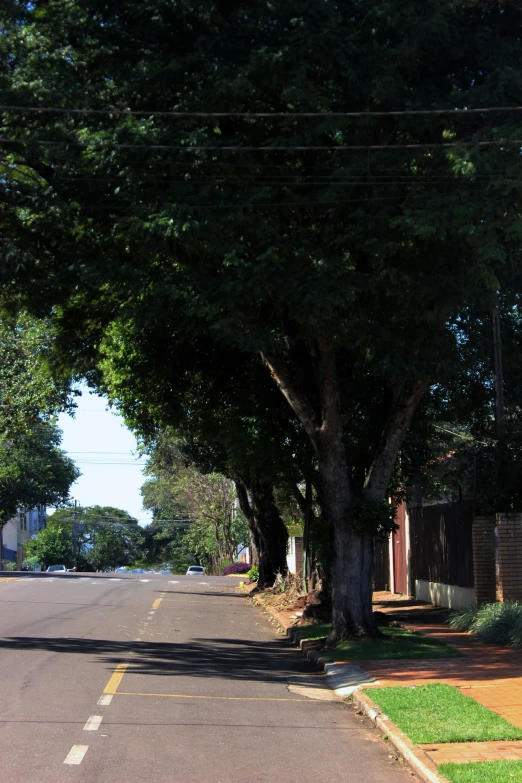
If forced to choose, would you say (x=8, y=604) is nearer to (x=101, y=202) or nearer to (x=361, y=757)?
(x=101, y=202)

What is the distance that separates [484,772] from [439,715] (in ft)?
6.85

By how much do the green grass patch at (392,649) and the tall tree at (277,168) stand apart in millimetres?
586

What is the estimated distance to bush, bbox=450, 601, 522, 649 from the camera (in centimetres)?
1355

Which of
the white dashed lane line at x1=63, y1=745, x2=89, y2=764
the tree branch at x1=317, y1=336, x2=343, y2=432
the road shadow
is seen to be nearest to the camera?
the white dashed lane line at x1=63, y1=745, x2=89, y2=764

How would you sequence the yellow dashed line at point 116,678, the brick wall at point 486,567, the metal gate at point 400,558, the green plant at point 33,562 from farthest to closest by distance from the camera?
the green plant at point 33,562, the metal gate at point 400,558, the brick wall at point 486,567, the yellow dashed line at point 116,678

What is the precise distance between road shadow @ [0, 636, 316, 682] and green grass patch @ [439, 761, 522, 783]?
524 cm

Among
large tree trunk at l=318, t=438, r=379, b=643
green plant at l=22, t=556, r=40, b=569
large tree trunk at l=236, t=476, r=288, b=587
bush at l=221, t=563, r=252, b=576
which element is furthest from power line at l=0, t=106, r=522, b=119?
green plant at l=22, t=556, r=40, b=569

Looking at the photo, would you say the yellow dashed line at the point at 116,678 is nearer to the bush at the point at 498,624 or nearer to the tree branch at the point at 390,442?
the tree branch at the point at 390,442

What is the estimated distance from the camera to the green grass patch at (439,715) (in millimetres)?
7797

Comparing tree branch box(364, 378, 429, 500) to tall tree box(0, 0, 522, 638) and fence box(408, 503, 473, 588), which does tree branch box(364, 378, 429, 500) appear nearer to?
tall tree box(0, 0, 522, 638)

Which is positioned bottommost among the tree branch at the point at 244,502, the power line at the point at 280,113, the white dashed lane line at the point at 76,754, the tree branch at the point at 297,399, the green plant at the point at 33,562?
the green plant at the point at 33,562

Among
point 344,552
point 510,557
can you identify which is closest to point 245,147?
point 344,552

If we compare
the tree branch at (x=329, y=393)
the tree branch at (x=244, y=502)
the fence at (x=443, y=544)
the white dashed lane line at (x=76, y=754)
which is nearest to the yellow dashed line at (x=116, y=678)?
the white dashed lane line at (x=76, y=754)

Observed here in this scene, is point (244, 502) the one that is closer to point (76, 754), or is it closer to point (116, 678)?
point (116, 678)
